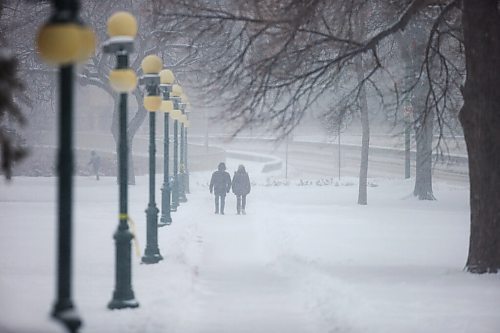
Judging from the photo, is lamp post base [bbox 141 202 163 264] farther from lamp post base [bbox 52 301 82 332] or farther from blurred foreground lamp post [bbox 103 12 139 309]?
lamp post base [bbox 52 301 82 332]

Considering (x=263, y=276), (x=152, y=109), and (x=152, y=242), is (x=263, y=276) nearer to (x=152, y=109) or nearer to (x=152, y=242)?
(x=152, y=242)

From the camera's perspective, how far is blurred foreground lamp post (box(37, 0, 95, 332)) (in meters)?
4.29

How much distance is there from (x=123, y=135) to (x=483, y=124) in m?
5.76

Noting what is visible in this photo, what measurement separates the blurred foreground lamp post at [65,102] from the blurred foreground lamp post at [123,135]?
12.1 ft

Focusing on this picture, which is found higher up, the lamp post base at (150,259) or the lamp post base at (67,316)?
the lamp post base at (67,316)

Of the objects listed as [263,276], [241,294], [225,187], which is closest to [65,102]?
[241,294]

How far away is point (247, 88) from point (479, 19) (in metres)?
3.82

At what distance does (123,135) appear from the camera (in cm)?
903

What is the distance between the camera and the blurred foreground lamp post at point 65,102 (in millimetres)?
4285

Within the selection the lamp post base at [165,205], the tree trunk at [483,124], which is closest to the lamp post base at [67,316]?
the tree trunk at [483,124]

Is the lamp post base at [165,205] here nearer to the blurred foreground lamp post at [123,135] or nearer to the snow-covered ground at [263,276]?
the snow-covered ground at [263,276]

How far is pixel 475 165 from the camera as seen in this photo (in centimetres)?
1132

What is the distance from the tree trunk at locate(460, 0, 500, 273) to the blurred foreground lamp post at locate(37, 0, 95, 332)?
7942mm

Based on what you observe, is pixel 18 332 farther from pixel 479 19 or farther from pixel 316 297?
pixel 479 19
